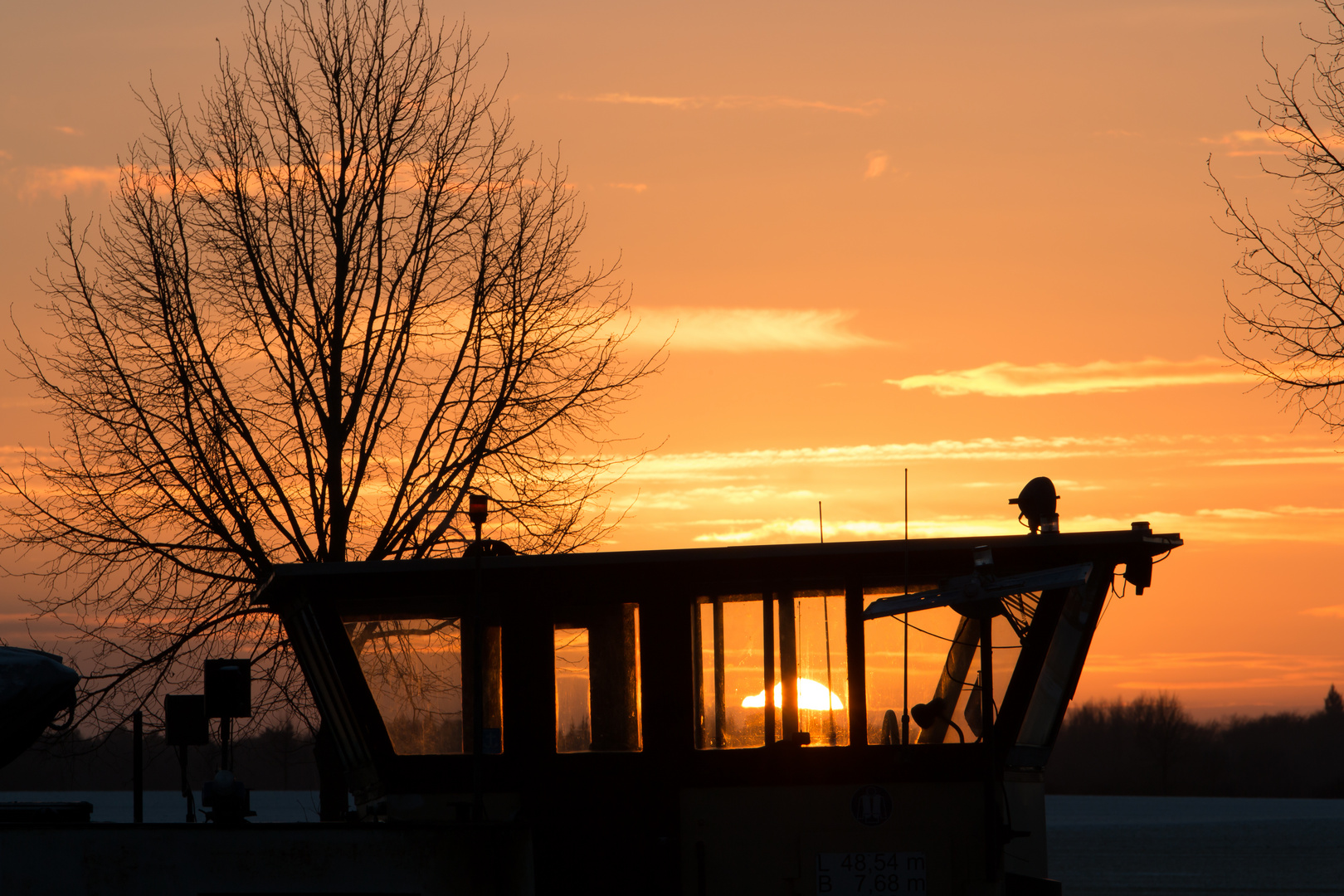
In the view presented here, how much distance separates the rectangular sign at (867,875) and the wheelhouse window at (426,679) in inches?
80.8

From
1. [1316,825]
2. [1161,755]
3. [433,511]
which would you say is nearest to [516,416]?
[433,511]

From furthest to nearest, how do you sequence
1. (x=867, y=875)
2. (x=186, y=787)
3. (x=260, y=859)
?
(x=186, y=787)
(x=867, y=875)
(x=260, y=859)

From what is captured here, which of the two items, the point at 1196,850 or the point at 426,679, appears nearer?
the point at 426,679

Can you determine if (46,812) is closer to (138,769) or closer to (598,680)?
(138,769)

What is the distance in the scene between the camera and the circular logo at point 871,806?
8047 mm

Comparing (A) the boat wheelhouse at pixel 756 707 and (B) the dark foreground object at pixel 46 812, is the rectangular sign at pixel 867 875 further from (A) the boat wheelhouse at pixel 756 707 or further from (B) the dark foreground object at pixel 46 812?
(B) the dark foreground object at pixel 46 812

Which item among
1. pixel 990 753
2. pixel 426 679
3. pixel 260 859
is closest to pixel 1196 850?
pixel 990 753

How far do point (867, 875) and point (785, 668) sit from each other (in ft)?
4.17

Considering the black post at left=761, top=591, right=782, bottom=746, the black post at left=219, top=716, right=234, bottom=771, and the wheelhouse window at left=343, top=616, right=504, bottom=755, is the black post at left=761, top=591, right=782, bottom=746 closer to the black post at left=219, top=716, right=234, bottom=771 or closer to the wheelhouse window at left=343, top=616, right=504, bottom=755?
the wheelhouse window at left=343, top=616, right=504, bottom=755

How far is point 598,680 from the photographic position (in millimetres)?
8320

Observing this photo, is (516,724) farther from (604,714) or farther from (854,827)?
(854,827)

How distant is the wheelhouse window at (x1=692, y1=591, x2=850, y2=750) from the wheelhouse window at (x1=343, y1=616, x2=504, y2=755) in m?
1.40

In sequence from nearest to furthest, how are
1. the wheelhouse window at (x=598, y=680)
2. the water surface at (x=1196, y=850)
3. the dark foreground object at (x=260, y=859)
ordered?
the dark foreground object at (x=260, y=859)
the wheelhouse window at (x=598, y=680)
the water surface at (x=1196, y=850)

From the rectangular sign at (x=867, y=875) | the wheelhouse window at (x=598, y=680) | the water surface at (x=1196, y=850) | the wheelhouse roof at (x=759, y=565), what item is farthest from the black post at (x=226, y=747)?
the water surface at (x=1196, y=850)
